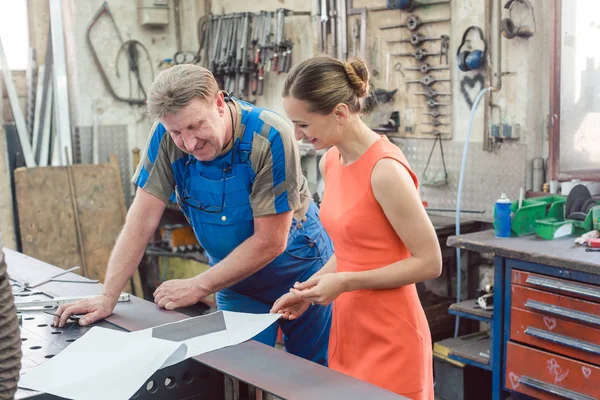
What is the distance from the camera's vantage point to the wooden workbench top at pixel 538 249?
2.47m

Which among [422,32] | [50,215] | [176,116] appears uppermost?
[422,32]

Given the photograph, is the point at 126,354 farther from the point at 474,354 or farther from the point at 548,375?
the point at 474,354

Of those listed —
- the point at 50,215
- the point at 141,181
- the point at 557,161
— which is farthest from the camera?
the point at 50,215

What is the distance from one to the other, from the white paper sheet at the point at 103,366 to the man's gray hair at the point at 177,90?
1.82 ft

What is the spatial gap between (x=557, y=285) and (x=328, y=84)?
50.9 inches

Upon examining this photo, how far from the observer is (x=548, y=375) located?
263 cm

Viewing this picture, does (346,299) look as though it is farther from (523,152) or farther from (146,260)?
(146,260)

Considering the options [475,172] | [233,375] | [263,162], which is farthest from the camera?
[475,172]

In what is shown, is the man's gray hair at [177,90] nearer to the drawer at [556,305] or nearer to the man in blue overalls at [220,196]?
the man in blue overalls at [220,196]

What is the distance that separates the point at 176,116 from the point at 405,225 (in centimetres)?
62

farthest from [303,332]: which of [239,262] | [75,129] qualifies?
[75,129]

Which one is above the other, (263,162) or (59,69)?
(59,69)

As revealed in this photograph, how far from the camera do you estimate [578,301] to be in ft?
8.24

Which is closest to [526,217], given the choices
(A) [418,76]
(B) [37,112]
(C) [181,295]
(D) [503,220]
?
(D) [503,220]
